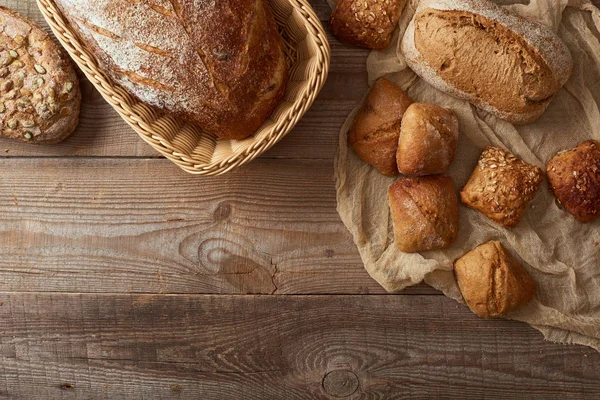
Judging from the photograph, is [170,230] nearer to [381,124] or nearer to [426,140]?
[381,124]

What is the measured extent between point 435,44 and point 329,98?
385 mm

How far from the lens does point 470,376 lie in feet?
6.07

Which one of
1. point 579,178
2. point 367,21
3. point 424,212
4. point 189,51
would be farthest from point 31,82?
point 579,178

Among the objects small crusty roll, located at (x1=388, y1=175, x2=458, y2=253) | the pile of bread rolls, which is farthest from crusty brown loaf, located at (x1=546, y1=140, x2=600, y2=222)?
small crusty roll, located at (x1=388, y1=175, x2=458, y2=253)

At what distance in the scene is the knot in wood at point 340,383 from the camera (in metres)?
1.86

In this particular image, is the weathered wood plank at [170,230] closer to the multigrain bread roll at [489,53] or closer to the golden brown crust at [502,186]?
the golden brown crust at [502,186]

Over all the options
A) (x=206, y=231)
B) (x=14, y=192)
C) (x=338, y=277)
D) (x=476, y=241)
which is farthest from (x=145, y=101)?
(x=476, y=241)

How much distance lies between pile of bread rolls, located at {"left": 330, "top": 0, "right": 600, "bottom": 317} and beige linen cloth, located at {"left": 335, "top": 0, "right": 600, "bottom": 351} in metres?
0.04

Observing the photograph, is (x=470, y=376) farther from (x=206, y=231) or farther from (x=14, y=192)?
(x=14, y=192)

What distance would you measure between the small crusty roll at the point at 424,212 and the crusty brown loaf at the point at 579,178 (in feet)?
1.11

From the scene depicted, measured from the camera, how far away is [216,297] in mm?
1867

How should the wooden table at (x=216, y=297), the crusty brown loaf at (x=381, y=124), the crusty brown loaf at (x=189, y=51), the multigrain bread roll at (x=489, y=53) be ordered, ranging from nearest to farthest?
the crusty brown loaf at (x=189, y=51), the multigrain bread roll at (x=489, y=53), the crusty brown loaf at (x=381, y=124), the wooden table at (x=216, y=297)

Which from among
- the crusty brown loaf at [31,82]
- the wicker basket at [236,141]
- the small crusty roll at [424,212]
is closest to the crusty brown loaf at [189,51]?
the wicker basket at [236,141]

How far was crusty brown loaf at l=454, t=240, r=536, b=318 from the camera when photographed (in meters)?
1.68
